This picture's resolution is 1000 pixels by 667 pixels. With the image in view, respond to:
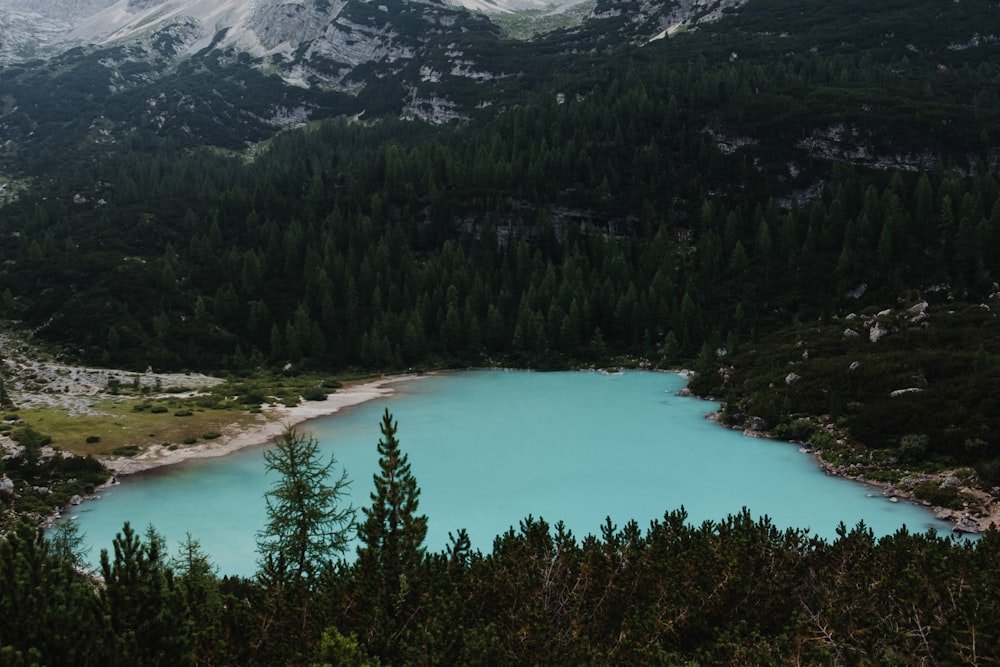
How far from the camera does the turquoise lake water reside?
32.3 meters

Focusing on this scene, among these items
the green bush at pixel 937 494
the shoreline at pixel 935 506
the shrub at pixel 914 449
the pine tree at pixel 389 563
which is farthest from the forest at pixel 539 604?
the shrub at pixel 914 449

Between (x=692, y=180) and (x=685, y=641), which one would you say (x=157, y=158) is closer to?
(x=692, y=180)

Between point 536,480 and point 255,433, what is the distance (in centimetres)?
2388

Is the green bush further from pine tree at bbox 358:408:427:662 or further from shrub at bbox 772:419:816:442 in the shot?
pine tree at bbox 358:408:427:662

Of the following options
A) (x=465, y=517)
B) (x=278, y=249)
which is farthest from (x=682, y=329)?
(x=278, y=249)

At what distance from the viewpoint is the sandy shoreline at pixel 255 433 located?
4269 cm

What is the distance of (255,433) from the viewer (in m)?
51.2

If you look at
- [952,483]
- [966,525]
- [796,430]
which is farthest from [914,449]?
[796,430]

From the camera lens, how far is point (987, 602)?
11.8 m

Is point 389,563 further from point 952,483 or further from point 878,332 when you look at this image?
point 878,332

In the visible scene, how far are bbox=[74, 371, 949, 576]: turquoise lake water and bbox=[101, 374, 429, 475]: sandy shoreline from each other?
4.81 ft

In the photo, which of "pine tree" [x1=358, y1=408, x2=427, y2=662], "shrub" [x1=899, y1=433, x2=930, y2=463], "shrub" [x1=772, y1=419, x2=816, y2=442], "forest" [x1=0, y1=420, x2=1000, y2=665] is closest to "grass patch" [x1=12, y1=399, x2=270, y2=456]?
"pine tree" [x1=358, y1=408, x2=427, y2=662]

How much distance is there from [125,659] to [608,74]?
7522 inches

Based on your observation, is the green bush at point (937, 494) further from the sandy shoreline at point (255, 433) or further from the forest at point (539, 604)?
the sandy shoreline at point (255, 433)
